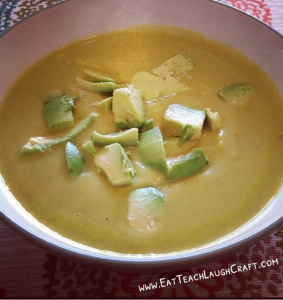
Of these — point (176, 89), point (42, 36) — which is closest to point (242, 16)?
point (176, 89)

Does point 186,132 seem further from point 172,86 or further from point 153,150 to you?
point 172,86

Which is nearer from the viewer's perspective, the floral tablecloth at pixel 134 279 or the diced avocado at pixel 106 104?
the floral tablecloth at pixel 134 279

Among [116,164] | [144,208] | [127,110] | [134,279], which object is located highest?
[127,110]

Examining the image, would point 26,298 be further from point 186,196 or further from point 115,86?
point 115,86

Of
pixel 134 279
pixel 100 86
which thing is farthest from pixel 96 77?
pixel 134 279

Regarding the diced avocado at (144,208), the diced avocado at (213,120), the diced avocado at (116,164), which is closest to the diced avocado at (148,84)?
the diced avocado at (213,120)

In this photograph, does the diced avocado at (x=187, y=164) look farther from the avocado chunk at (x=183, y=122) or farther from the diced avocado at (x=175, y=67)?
the diced avocado at (x=175, y=67)

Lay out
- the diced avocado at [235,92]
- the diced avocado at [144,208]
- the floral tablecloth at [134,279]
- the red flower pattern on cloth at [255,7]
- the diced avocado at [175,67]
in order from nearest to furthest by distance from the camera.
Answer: the floral tablecloth at [134,279] → the diced avocado at [144,208] → the diced avocado at [235,92] → the diced avocado at [175,67] → the red flower pattern on cloth at [255,7]

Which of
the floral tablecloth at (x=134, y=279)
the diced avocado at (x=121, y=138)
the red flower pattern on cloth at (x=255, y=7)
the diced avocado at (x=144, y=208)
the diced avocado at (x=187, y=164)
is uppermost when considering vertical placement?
the red flower pattern on cloth at (x=255, y=7)
